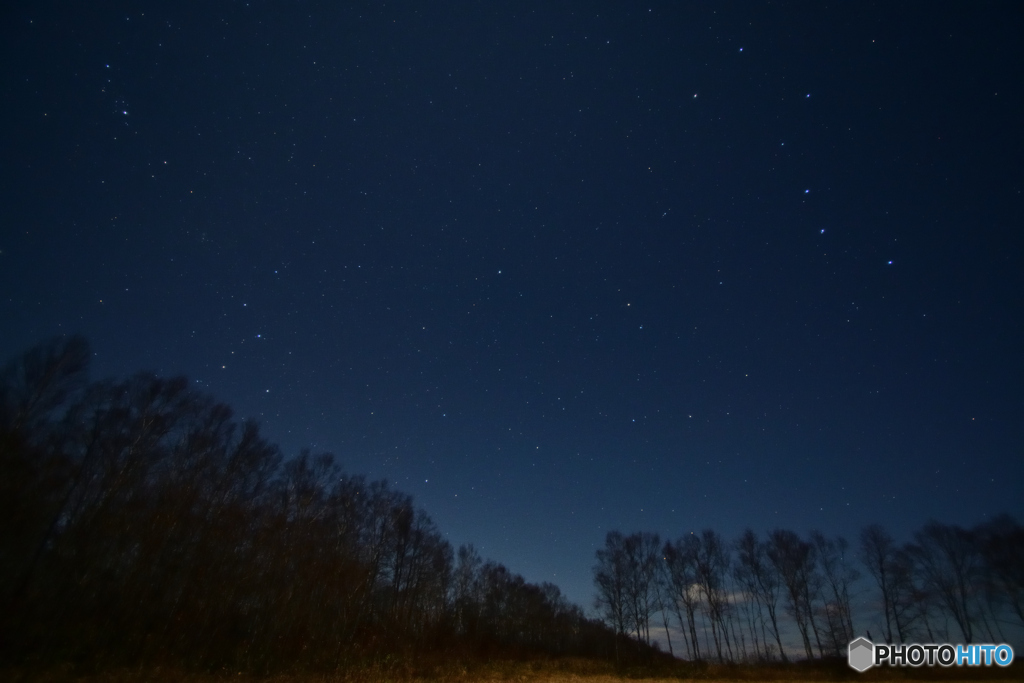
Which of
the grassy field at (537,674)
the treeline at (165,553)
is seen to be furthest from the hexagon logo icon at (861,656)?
the treeline at (165,553)

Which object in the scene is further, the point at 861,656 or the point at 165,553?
the point at 861,656

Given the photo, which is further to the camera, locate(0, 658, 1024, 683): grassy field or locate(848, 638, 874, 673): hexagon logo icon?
locate(848, 638, 874, 673): hexagon logo icon

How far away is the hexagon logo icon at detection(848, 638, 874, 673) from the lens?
38.1 metres

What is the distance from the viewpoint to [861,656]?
3994 centimetres

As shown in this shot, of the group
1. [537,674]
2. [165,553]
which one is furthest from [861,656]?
[165,553]

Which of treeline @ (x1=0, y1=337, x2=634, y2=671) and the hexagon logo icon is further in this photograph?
the hexagon logo icon

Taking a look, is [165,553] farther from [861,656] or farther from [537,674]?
[861,656]

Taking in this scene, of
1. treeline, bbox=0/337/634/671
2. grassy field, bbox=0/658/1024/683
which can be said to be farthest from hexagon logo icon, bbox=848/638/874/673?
treeline, bbox=0/337/634/671

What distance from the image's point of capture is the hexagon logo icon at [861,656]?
3809cm

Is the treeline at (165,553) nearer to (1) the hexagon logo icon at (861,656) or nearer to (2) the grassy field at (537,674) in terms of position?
(2) the grassy field at (537,674)

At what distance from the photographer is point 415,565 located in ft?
176

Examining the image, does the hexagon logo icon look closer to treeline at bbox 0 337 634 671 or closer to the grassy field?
the grassy field

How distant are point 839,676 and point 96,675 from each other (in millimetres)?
50963

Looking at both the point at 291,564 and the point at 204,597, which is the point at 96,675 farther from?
the point at 291,564
